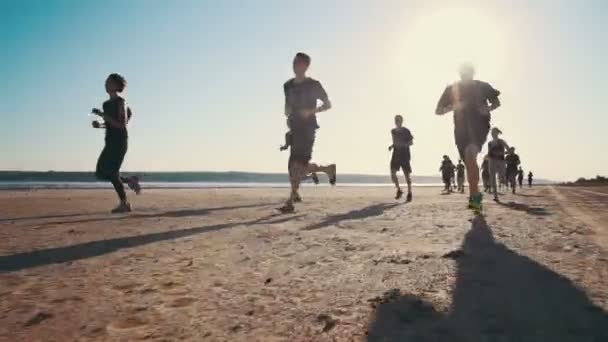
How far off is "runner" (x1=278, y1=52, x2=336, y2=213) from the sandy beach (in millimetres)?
3169

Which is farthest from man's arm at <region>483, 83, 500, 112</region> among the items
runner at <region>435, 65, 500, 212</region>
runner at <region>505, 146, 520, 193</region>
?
runner at <region>505, 146, 520, 193</region>

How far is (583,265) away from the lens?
2.26 metres

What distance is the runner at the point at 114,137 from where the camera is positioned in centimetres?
682

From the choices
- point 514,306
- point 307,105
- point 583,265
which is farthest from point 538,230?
point 307,105

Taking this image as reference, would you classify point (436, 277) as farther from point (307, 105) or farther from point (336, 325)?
point (307, 105)

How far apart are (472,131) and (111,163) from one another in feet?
16.4

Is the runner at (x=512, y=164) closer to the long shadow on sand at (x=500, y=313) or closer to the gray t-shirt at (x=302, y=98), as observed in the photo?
the gray t-shirt at (x=302, y=98)

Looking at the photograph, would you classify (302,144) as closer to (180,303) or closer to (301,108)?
(301,108)

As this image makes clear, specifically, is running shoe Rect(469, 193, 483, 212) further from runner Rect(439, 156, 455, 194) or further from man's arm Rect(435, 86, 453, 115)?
runner Rect(439, 156, 455, 194)

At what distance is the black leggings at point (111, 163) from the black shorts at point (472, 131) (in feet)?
15.4

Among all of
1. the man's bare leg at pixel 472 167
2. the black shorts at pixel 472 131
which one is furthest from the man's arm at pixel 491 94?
the man's bare leg at pixel 472 167

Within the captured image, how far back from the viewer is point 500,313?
1.52 meters

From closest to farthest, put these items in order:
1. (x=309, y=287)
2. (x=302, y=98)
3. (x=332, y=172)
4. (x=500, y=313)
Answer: (x=500, y=313) < (x=309, y=287) < (x=302, y=98) < (x=332, y=172)

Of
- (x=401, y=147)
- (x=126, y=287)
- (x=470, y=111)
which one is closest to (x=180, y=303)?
(x=126, y=287)
